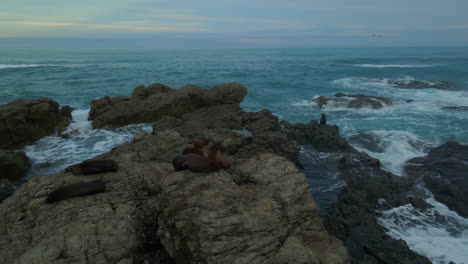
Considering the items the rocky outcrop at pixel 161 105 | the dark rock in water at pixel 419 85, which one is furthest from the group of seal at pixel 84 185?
the dark rock in water at pixel 419 85

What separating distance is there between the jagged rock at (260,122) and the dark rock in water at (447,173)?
6481 mm

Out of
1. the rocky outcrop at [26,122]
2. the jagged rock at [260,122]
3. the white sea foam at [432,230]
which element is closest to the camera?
the white sea foam at [432,230]

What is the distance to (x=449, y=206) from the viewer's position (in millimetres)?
10266

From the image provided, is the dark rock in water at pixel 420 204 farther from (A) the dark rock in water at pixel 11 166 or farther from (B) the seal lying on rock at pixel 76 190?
(A) the dark rock in water at pixel 11 166

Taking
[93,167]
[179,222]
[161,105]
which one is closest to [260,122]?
Answer: [161,105]

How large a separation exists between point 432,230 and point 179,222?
25.3 feet

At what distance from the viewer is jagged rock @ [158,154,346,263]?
18.3 feet

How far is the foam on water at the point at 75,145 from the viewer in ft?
44.6

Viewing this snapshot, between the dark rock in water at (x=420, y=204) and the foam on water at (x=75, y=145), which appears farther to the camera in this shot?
the foam on water at (x=75, y=145)

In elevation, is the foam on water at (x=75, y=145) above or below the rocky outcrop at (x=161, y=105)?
below

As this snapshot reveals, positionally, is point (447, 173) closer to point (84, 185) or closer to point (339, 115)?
point (339, 115)

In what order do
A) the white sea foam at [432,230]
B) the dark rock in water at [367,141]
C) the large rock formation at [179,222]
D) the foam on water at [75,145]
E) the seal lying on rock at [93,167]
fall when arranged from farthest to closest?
1. the dark rock in water at [367,141]
2. the foam on water at [75,145]
3. the white sea foam at [432,230]
4. the seal lying on rock at [93,167]
5. the large rock formation at [179,222]

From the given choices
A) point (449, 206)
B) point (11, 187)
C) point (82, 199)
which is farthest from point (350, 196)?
point (11, 187)

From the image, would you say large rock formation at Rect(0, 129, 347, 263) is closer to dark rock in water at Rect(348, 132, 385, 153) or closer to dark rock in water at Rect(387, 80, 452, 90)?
dark rock in water at Rect(348, 132, 385, 153)
